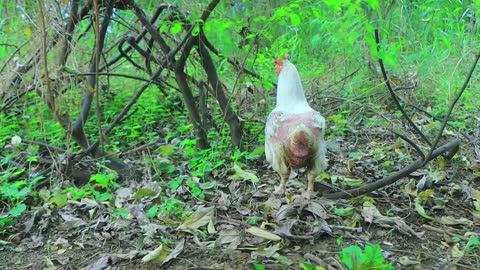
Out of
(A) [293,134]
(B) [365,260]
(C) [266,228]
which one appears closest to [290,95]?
(A) [293,134]

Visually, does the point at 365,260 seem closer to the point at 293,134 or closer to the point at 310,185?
the point at 293,134

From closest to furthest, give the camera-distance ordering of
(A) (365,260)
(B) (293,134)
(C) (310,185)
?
(A) (365,260), (B) (293,134), (C) (310,185)

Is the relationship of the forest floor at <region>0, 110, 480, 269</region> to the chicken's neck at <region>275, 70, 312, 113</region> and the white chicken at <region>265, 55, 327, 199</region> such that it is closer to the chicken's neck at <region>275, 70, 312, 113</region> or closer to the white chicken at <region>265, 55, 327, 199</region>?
the white chicken at <region>265, 55, 327, 199</region>

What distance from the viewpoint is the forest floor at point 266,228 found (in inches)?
97.5

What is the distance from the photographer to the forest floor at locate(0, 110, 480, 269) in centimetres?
248

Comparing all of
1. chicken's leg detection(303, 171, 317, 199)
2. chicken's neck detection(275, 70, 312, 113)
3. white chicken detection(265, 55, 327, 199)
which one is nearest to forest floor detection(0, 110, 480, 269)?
chicken's leg detection(303, 171, 317, 199)

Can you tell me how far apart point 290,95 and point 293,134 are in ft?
1.35

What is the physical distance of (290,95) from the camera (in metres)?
3.16

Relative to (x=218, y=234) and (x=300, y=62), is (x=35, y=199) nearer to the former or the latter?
(x=218, y=234)

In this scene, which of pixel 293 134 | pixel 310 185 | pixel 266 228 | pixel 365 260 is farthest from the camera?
pixel 310 185

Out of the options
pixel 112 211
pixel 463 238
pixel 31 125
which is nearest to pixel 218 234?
pixel 112 211

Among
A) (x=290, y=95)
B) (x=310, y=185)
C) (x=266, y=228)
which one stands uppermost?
(x=290, y=95)

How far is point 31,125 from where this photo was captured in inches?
184

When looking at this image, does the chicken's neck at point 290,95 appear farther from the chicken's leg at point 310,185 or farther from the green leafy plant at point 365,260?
the green leafy plant at point 365,260
